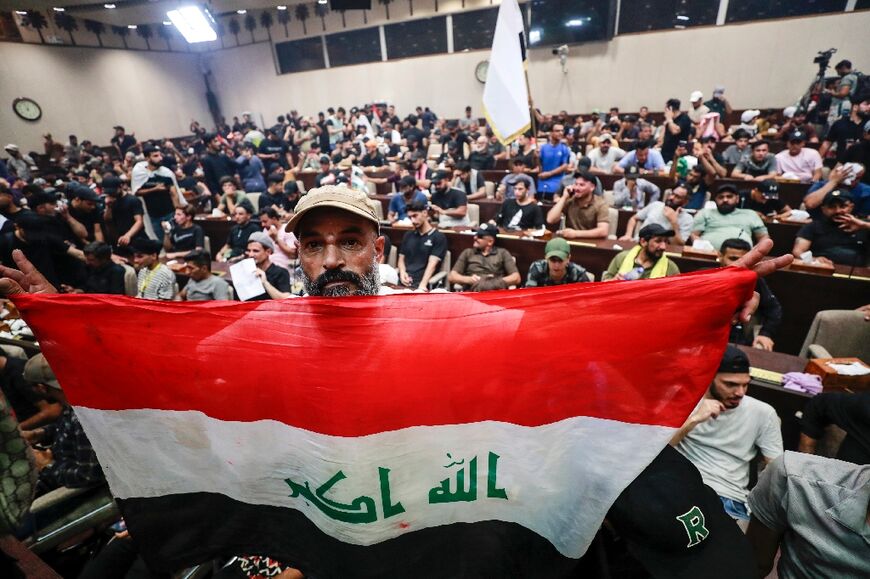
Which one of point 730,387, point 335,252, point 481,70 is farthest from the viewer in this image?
point 481,70

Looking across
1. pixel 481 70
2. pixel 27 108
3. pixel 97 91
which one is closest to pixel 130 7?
pixel 97 91

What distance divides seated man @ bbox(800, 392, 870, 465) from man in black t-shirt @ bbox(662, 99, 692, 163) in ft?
26.4

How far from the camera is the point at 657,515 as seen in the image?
1.23 metres

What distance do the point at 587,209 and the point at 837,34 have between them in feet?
42.5

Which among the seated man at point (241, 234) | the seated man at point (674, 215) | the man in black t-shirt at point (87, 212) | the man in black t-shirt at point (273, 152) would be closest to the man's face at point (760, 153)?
the seated man at point (674, 215)

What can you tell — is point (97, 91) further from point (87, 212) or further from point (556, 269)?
point (556, 269)

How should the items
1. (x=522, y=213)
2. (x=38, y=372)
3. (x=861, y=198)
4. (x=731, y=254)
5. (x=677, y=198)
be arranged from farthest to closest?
(x=522, y=213) → (x=677, y=198) → (x=861, y=198) → (x=731, y=254) → (x=38, y=372)

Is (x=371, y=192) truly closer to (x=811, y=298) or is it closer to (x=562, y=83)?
(x=811, y=298)

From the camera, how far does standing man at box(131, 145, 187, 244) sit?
6.84 meters

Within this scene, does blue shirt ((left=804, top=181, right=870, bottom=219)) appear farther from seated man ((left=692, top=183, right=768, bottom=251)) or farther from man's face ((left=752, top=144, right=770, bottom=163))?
man's face ((left=752, top=144, right=770, bottom=163))

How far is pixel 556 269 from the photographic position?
402 centimetres

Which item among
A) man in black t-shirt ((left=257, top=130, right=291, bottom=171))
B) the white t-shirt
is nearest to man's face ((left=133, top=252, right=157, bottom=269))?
the white t-shirt

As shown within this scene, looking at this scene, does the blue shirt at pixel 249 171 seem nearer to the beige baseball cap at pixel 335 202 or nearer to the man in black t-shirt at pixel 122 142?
the man in black t-shirt at pixel 122 142

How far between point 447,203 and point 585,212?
7.02ft
